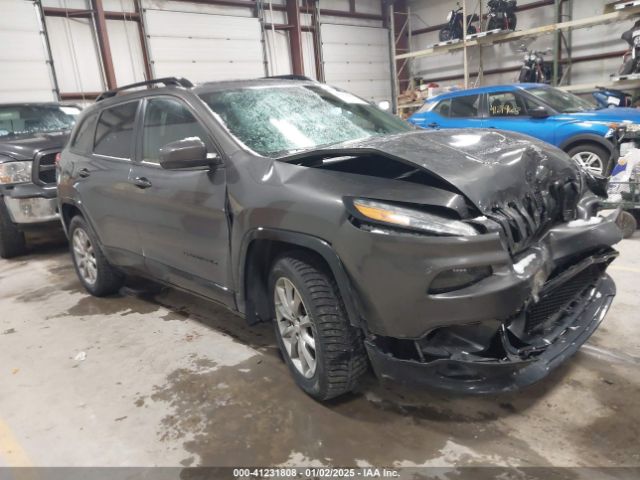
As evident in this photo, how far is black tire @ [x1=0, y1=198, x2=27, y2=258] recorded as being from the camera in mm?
5850

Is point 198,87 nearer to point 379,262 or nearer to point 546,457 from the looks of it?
point 379,262

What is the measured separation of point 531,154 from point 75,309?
361cm

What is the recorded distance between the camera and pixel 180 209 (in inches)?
115

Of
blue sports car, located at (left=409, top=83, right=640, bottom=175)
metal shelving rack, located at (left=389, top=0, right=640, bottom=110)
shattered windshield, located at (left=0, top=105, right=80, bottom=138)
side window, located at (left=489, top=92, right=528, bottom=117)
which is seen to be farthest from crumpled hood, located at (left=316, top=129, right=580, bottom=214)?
metal shelving rack, located at (left=389, top=0, right=640, bottom=110)

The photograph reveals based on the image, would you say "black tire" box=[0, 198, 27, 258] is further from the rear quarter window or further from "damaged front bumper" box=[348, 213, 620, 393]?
"damaged front bumper" box=[348, 213, 620, 393]

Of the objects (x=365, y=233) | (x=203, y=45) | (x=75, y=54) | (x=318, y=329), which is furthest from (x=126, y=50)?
(x=365, y=233)

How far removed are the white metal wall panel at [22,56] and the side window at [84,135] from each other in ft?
22.2

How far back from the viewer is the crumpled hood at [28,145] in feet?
18.3

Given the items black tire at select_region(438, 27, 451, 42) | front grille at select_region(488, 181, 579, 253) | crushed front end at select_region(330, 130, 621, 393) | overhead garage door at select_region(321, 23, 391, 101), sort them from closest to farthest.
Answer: crushed front end at select_region(330, 130, 621, 393) → front grille at select_region(488, 181, 579, 253) → black tire at select_region(438, 27, 451, 42) → overhead garage door at select_region(321, 23, 391, 101)

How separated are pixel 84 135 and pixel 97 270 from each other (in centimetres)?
112

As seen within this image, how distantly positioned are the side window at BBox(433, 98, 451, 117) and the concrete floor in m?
5.43

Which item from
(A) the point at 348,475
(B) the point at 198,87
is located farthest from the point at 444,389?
(B) the point at 198,87

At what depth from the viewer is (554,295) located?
2314mm

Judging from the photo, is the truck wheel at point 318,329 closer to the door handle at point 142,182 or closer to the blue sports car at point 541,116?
the door handle at point 142,182
